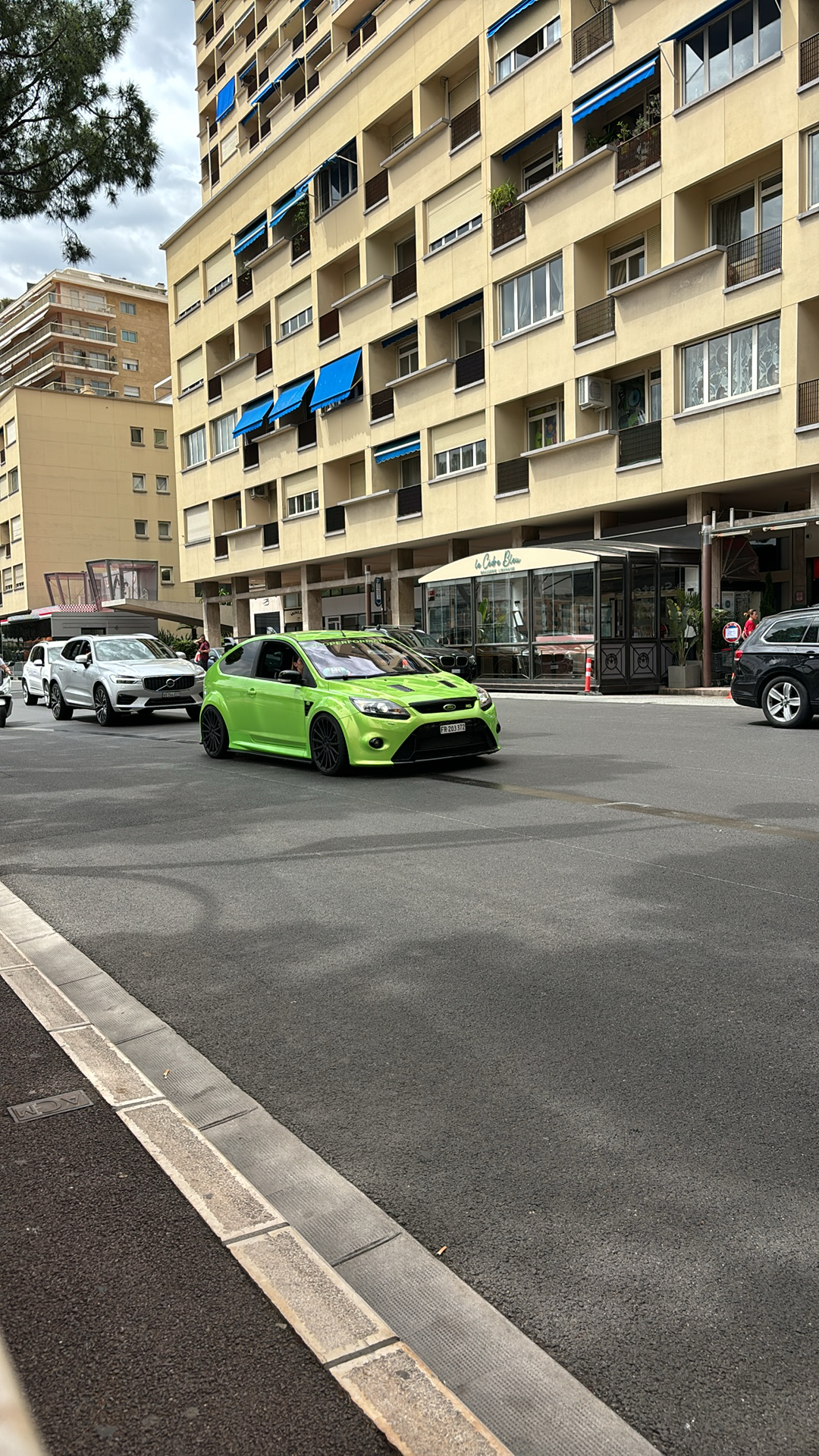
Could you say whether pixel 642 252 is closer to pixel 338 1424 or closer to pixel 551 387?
pixel 551 387

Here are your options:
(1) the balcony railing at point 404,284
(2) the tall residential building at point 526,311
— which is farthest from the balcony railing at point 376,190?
(1) the balcony railing at point 404,284

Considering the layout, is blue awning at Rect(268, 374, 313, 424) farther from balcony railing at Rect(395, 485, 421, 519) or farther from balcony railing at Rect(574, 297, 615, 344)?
balcony railing at Rect(574, 297, 615, 344)

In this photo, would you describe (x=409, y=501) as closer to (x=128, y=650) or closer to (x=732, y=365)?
(x=732, y=365)

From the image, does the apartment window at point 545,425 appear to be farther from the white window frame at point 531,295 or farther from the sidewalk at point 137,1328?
the sidewalk at point 137,1328

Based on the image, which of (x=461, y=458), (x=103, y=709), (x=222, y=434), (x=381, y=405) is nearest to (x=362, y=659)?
(x=103, y=709)

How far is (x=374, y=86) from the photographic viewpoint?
38.1 metres

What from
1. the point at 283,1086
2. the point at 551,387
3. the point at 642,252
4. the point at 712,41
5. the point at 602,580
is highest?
the point at 712,41

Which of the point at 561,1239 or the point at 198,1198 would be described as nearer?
the point at 561,1239

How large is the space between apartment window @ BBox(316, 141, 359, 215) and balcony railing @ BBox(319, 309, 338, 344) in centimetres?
382

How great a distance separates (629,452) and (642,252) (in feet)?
18.1

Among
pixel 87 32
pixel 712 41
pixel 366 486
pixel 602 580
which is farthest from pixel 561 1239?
pixel 366 486

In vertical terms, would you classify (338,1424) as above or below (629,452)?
below

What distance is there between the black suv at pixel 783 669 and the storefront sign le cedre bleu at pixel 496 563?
41.8 feet

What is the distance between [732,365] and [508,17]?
1394 centimetres
